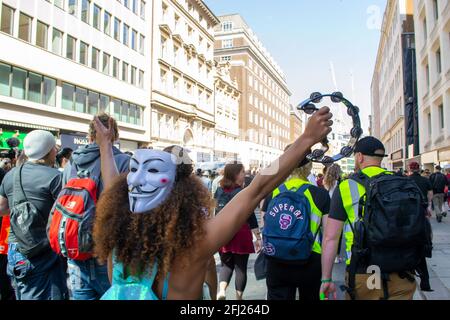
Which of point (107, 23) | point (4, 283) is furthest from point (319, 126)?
point (107, 23)

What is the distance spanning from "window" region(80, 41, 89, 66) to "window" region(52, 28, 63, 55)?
5.89 ft

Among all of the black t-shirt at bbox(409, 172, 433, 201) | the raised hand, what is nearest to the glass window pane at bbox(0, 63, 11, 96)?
the black t-shirt at bbox(409, 172, 433, 201)

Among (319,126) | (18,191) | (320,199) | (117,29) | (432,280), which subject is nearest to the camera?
(319,126)

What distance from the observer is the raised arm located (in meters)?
2.55

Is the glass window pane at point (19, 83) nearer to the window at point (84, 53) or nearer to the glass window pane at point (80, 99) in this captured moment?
the glass window pane at point (80, 99)

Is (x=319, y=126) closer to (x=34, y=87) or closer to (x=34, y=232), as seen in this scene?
(x=34, y=232)

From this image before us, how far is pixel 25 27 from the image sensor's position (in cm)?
1928

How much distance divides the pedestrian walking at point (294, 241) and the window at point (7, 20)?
64.2 feet

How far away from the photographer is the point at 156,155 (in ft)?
5.64

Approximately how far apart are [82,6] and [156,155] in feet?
82.2

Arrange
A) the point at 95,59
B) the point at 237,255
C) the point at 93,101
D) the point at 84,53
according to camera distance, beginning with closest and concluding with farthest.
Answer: the point at 237,255
the point at 84,53
the point at 95,59
the point at 93,101

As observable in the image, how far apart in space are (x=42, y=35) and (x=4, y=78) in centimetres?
362

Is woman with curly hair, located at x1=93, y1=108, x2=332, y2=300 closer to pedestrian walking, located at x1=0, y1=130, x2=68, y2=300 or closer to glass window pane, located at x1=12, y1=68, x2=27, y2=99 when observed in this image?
pedestrian walking, located at x1=0, y1=130, x2=68, y2=300
